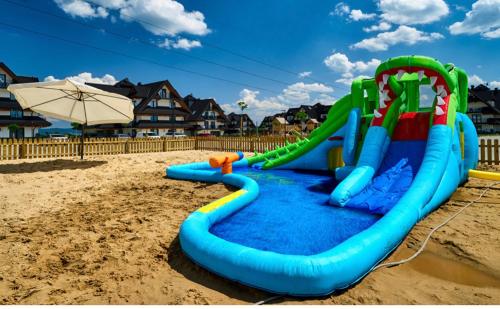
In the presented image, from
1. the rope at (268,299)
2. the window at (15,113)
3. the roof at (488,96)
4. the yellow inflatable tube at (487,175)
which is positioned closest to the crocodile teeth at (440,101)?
the yellow inflatable tube at (487,175)

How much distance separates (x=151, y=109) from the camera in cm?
4281

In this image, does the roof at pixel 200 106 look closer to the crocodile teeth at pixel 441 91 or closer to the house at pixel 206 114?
the house at pixel 206 114

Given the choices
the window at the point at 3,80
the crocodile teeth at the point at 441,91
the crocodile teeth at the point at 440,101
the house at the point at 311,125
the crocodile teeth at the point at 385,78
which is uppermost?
the window at the point at 3,80

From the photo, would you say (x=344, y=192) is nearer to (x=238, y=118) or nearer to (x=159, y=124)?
(x=159, y=124)

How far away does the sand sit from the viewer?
9.86 feet

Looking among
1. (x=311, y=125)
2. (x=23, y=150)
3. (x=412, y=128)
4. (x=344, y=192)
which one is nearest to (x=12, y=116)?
(x=23, y=150)

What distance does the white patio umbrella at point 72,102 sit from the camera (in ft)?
37.3

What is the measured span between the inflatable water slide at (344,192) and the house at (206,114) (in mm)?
47856

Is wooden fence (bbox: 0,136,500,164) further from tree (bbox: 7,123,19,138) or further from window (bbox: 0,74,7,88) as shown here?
window (bbox: 0,74,7,88)

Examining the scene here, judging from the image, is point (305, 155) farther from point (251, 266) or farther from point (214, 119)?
point (214, 119)

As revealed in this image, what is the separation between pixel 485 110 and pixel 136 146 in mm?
60770

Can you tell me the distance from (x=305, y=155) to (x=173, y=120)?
3762 centimetres

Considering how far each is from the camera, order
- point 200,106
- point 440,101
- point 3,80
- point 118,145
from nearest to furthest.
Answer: point 440,101 < point 118,145 < point 3,80 < point 200,106

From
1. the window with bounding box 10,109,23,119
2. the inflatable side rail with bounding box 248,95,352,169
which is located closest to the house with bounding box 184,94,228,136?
the window with bounding box 10,109,23,119
